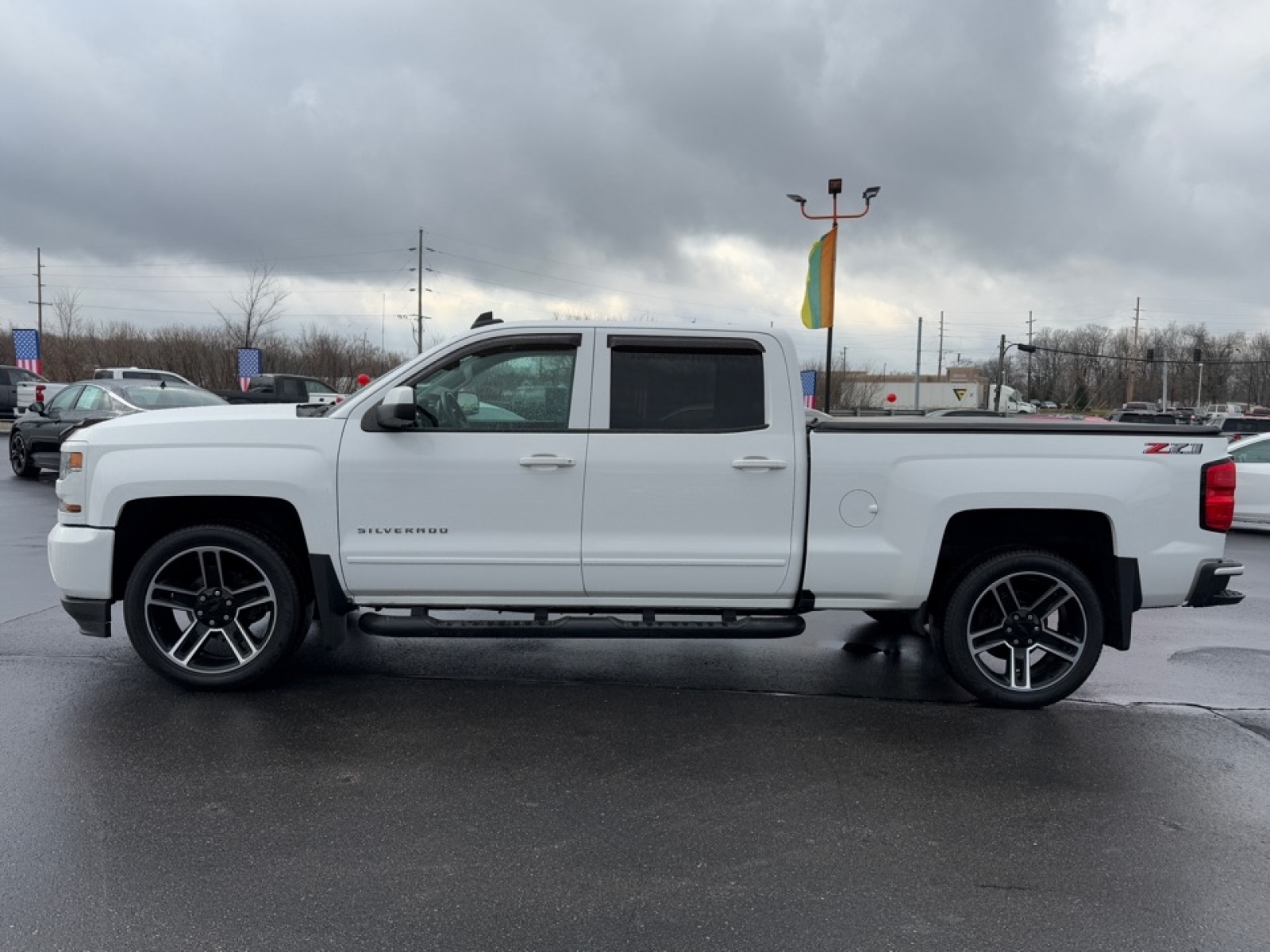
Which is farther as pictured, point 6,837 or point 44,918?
point 6,837

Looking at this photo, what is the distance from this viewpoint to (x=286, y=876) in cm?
317

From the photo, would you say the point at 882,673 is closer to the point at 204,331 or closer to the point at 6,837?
the point at 6,837

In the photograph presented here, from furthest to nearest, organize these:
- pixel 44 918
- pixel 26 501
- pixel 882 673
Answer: pixel 26 501, pixel 882 673, pixel 44 918

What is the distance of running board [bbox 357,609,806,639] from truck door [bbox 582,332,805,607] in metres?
0.15

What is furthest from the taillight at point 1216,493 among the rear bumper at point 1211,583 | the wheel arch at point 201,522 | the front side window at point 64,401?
the front side window at point 64,401

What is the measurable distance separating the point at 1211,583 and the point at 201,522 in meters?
5.35

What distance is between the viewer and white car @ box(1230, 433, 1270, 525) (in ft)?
39.7

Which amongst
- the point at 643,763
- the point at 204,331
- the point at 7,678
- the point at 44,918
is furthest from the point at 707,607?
the point at 204,331

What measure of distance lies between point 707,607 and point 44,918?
3075mm

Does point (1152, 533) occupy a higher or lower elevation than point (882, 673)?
higher

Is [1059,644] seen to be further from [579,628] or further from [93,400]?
[93,400]

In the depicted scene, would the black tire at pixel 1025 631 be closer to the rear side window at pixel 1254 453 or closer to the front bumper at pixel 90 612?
the front bumper at pixel 90 612

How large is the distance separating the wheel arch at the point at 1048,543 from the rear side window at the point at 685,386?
4.15ft

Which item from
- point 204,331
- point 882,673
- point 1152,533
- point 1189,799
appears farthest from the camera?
point 204,331
